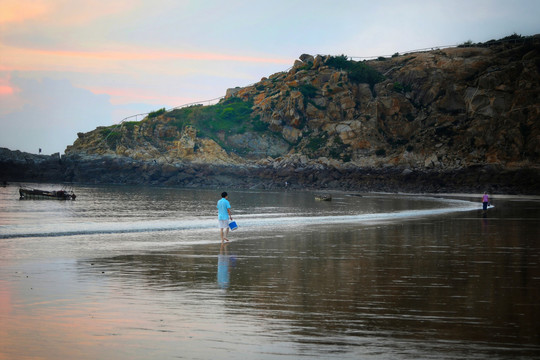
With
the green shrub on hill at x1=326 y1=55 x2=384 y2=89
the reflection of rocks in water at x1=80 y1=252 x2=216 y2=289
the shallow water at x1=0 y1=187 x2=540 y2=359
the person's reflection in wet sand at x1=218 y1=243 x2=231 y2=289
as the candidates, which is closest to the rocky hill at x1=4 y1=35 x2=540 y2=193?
the green shrub on hill at x1=326 y1=55 x2=384 y2=89

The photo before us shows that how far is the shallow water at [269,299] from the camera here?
6398 millimetres

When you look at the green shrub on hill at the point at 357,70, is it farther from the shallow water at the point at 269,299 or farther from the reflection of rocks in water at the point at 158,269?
the reflection of rocks in water at the point at 158,269

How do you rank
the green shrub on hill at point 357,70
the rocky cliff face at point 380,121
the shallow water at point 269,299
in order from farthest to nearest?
the green shrub on hill at point 357,70 → the rocky cliff face at point 380,121 → the shallow water at point 269,299

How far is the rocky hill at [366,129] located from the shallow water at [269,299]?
62198 millimetres

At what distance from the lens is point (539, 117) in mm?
82188

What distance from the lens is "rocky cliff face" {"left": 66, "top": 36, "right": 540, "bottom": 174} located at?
8462cm

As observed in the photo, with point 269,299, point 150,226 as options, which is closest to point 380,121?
point 150,226

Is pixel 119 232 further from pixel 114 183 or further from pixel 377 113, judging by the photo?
pixel 377 113

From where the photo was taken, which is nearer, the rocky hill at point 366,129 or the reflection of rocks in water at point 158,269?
the reflection of rocks in water at point 158,269

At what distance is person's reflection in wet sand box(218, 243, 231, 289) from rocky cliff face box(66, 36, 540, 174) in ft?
235

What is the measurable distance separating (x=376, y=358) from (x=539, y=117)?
87639 mm

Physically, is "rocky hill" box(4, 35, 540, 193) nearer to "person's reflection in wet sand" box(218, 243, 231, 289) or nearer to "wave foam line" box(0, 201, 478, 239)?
"wave foam line" box(0, 201, 478, 239)

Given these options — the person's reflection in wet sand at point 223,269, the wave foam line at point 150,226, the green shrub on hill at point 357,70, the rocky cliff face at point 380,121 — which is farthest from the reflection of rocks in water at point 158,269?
the green shrub on hill at point 357,70

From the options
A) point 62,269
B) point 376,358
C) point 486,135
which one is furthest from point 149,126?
point 376,358
